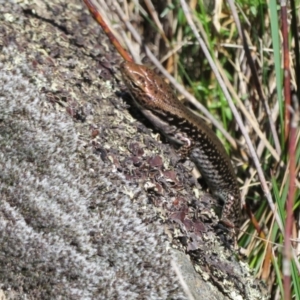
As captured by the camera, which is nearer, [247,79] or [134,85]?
[134,85]

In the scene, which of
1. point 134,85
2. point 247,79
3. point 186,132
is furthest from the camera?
point 247,79

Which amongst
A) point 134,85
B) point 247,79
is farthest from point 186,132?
point 247,79

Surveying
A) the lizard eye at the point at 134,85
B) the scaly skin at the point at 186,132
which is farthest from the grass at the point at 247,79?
the lizard eye at the point at 134,85

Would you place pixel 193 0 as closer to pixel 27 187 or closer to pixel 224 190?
pixel 224 190

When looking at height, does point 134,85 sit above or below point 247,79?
above

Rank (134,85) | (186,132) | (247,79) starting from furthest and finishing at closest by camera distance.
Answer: (247,79) → (186,132) → (134,85)

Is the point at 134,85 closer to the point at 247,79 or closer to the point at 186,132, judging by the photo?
the point at 186,132

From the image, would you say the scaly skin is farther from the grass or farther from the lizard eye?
the grass

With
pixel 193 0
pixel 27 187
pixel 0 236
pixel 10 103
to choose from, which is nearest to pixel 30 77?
pixel 10 103
